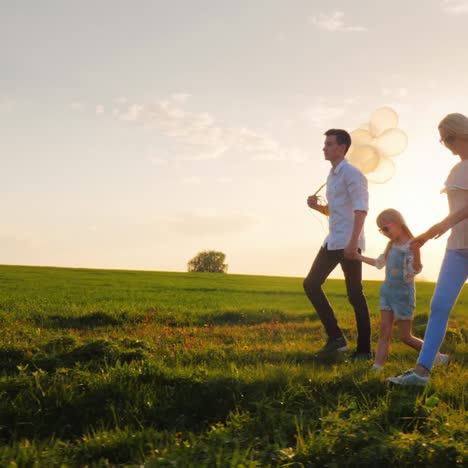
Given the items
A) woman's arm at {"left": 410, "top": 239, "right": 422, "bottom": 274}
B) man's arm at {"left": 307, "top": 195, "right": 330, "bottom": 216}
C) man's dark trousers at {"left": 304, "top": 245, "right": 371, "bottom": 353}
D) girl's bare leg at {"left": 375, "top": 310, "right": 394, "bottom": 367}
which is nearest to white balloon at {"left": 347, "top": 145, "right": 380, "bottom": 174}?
man's arm at {"left": 307, "top": 195, "right": 330, "bottom": 216}

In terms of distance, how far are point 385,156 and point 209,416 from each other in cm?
495

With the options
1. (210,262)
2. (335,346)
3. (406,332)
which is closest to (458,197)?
(406,332)

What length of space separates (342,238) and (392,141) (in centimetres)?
171

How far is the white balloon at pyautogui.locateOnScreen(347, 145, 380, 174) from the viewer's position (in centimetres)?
861

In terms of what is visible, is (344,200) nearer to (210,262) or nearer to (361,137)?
(361,137)

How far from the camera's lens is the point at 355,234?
764 cm

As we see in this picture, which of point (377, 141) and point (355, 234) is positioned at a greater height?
point (377, 141)

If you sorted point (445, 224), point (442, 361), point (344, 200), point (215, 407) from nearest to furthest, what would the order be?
1. point (215, 407)
2. point (445, 224)
3. point (442, 361)
4. point (344, 200)

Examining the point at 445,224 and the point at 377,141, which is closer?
the point at 445,224

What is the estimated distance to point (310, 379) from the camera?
5953 mm

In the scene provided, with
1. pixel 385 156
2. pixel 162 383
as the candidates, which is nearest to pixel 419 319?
pixel 385 156

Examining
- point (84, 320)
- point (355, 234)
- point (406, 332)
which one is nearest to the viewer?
point (406, 332)

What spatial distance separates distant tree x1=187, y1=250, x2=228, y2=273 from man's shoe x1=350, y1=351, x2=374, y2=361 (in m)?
80.6

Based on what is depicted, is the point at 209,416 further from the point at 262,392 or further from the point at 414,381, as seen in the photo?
the point at 414,381
